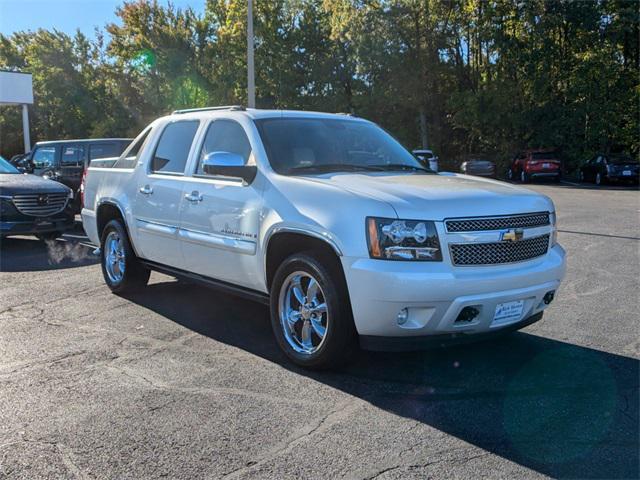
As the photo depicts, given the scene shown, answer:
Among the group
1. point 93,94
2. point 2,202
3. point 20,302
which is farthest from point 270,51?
point 20,302

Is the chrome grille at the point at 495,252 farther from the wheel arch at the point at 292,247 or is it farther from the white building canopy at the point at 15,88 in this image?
the white building canopy at the point at 15,88

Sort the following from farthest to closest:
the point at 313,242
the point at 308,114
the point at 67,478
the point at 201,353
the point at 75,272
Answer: the point at 75,272
the point at 308,114
the point at 201,353
the point at 313,242
the point at 67,478

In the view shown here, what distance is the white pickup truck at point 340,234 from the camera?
3.98m

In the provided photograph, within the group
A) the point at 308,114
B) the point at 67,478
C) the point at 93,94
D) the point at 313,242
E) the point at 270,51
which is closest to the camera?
the point at 67,478

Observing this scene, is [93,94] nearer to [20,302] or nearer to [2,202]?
[2,202]

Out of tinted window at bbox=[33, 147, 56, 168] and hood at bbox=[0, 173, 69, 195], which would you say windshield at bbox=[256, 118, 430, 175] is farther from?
tinted window at bbox=[33, 147, 56, 168]

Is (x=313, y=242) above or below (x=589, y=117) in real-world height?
below

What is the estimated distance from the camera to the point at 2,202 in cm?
995

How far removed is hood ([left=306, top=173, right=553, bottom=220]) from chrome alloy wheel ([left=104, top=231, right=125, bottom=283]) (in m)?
3.15

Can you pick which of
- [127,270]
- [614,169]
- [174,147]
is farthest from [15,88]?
[174,147]

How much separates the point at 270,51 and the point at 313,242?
121 ft

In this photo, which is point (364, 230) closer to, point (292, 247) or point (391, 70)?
point (292, 247)

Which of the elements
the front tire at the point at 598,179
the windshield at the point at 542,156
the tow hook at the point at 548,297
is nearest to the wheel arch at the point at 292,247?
the tow hook at the point at 548,297

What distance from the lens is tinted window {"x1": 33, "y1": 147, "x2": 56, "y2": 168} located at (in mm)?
13703
